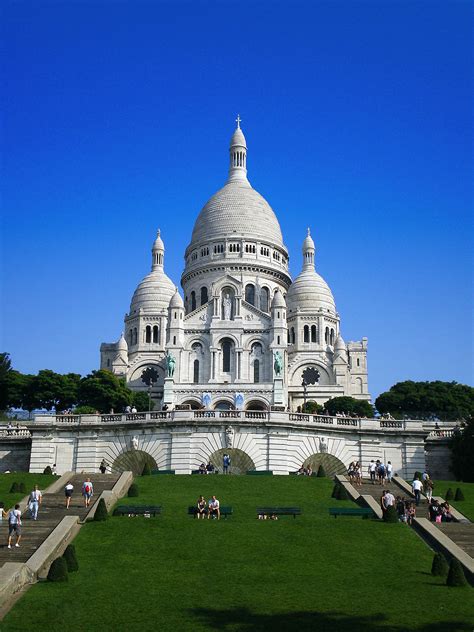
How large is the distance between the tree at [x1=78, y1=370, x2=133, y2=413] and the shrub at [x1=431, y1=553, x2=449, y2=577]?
63845 mm

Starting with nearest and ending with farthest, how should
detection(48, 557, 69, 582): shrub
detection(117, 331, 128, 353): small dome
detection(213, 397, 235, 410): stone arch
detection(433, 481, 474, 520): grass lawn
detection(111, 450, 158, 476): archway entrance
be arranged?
1. detection(48, 557, 69, 582): shrub
2. detection(433, 481, 474, 520): grass lawn
3. detection(111, 450, 158, 476): archway entrance
4. detection(213, 397, 235, 410): stone arch
5. detection(117, 331, 128, 353): small dome

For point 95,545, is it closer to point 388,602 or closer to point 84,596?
point 84,596

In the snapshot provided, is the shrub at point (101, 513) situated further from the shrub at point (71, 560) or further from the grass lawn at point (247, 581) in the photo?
the shrub at point (71, 560)

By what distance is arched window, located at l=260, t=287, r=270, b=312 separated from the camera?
114000 millimetres

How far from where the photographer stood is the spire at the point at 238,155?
133 meters

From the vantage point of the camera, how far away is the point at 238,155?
5305 inches

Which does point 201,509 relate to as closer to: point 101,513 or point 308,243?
point 101,513

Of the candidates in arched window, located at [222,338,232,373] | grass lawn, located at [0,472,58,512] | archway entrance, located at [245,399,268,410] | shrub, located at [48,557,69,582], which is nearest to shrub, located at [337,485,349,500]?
grass lawn, located at [0,472,58,512]

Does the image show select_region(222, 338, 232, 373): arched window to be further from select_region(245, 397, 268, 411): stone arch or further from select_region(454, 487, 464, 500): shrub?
select_region(454, 487, 464, 500): shrub

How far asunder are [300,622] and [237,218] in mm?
102965

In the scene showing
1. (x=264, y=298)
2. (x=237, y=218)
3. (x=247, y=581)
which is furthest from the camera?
(x=237, y=218)

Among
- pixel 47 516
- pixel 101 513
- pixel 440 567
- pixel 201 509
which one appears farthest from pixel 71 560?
pixel 440 567

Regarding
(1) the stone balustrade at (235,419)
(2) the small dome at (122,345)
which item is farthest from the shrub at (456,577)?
(2) the small dome at (122,345)

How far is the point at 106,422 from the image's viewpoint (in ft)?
158
